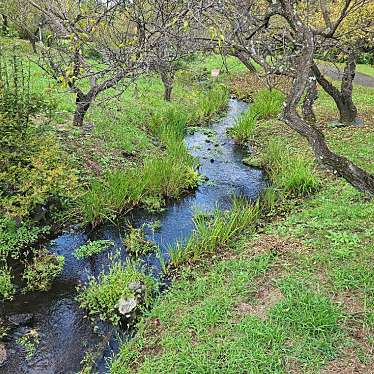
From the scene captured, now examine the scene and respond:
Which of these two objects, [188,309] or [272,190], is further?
[272,190]

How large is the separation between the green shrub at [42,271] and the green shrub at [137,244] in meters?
0.88

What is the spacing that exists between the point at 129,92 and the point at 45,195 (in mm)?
7245

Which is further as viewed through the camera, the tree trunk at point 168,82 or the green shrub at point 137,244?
the tree trunk at point 168,82

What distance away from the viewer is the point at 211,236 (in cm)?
544

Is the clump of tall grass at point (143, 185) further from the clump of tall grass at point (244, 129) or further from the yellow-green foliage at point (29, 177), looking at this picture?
the clump of tall grass at point (244, 129)

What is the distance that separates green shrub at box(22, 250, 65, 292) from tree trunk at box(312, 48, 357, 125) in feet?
22.9

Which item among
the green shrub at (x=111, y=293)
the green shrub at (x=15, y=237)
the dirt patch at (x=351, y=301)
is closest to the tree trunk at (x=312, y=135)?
the dirt patch at (x=351, y=301)

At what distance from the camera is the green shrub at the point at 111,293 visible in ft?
14.8

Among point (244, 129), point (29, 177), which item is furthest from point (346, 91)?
point (29, 177)

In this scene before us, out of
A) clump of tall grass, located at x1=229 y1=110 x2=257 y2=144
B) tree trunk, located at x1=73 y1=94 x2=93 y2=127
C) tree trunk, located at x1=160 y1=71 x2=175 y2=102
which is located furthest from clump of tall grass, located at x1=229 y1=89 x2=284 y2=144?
tree trunk, located at x1=73 y1=94 x2=93 y2=127

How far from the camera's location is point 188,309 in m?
4.36

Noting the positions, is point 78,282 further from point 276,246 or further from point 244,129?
point 244,129

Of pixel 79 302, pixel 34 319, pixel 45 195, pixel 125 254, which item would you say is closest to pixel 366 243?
pixel 125 254

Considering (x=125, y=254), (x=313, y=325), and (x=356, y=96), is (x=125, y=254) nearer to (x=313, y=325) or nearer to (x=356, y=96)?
(x=313, y=325)
